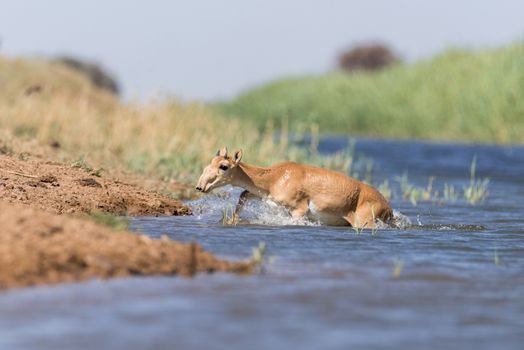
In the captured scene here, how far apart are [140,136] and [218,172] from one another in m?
8.79

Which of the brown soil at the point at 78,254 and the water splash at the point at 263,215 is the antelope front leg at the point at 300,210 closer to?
the water splash at the point at 263,215

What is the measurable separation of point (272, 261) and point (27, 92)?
17.5 meters

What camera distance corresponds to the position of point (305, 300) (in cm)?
755

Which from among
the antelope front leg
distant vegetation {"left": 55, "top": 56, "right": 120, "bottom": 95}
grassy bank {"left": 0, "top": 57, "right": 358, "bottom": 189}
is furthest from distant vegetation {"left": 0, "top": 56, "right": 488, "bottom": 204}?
distant vegetation {"left": 55, "top": 56, "right": 120, "bottom": 95}

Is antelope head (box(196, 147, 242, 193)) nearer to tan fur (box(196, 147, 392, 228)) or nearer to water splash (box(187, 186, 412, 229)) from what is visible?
tan fur (box(196, 147, 392, 228))

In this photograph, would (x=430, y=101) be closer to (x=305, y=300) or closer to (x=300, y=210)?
(x=300, y=210)

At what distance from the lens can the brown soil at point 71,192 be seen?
12773 mm

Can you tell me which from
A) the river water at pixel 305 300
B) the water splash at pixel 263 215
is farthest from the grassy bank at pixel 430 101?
the river water at pixel 305 300

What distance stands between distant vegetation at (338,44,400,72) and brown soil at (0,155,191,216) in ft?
227

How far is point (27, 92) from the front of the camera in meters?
25.5

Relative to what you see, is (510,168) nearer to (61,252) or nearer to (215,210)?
(215,210)

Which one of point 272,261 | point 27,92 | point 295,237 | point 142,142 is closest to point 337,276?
point 272,261

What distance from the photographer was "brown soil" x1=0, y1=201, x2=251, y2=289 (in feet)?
25.7

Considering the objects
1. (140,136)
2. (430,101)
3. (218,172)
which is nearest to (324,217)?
(218,172)
